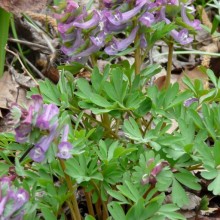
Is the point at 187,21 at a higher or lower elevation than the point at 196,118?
higher

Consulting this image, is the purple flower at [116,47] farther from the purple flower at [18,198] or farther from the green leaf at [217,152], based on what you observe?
the purple flower at [18,198]

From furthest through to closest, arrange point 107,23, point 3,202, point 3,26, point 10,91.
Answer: point 10,91 → point 3,26 → point 107,23 → point 3,202

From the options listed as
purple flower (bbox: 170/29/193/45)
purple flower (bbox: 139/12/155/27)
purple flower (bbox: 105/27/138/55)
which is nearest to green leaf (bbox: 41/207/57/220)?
purple flower (bbox: 105/27/138/55)

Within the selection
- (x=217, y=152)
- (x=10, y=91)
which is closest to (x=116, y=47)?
(x=217, y=152)

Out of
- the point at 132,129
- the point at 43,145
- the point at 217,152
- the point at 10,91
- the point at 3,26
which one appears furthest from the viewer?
the point at 10,91

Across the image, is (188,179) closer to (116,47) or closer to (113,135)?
(113,135)

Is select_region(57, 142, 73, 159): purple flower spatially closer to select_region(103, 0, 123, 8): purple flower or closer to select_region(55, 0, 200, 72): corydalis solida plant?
select_region(55, 0, 200, 72): corydalis solida plant

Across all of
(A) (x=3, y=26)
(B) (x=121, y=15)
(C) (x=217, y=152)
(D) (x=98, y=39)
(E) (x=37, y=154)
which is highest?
(B) (x=121, y=15)

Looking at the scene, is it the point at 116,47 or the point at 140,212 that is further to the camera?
the point at 116,47

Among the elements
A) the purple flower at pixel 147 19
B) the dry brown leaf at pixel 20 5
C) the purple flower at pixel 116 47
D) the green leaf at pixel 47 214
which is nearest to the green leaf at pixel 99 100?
the purple flower at pixel 116 47
